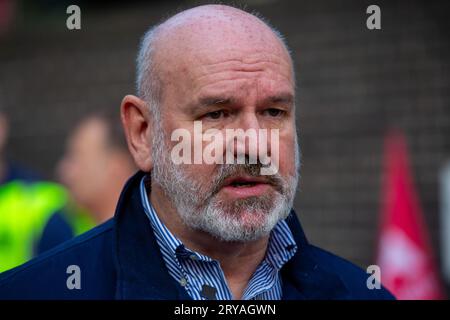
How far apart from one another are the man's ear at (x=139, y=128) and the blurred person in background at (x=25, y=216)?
5.60 feet

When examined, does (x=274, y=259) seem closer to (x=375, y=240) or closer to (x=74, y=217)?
(x=74, y=217)

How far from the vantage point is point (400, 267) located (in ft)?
17.0

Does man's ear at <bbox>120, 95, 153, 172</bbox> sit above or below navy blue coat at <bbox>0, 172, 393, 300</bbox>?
above

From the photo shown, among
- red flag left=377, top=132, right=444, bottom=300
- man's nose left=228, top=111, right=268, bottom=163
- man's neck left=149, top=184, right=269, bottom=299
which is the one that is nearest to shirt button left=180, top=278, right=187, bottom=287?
man's neck left=149, top=184, right=269, bottom=299

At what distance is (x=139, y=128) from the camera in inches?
105

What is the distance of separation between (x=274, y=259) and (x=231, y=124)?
50 centimetres

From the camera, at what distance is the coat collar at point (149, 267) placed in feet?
7.58

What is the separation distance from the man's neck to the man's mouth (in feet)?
0.55

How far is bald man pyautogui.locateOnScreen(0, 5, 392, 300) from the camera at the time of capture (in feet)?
7.80

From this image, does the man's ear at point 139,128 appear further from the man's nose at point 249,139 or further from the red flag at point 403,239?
the red flag at point 403,239

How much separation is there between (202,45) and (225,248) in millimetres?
645

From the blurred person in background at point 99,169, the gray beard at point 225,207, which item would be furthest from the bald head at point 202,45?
the blurred person in background at point 99,169

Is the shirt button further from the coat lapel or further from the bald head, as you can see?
the bald head

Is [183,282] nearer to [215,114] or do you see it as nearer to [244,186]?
[244,186]
